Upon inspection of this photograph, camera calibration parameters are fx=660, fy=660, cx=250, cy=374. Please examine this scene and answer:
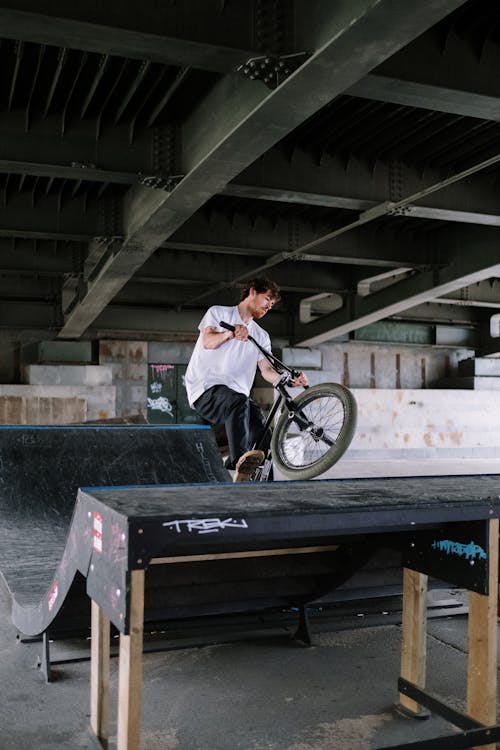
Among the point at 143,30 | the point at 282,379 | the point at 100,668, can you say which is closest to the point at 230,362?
the point at 282,379

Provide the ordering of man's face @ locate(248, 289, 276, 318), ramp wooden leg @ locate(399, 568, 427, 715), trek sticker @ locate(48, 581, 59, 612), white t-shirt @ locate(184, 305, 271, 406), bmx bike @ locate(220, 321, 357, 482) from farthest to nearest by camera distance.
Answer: white t-shirt @ locate(184, 305, 271, 406), man's face @ locate(248, 289, 276, 318), bmx bike @ locate(220, 321, 357, 482), ramp wooden leg @ locate(399, 568, 427, 715), trek sticker @ locate(48, 581, 59, 612)

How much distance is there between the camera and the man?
18.1ft

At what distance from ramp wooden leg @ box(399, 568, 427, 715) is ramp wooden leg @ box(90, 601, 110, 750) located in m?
1.38

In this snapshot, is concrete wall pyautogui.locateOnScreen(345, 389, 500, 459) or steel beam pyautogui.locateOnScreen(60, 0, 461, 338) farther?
concrete wall pyautogui.locateOnScreen(345, 389, 500, 459)

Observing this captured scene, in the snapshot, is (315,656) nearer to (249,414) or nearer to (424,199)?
(249,414)

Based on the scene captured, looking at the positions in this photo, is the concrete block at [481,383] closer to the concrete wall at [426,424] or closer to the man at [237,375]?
the concrete wall at [426,424]

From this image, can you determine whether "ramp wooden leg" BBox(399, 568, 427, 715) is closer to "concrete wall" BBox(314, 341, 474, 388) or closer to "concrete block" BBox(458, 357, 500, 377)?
"concrete wall" BBox(314, 341, 474, 388)

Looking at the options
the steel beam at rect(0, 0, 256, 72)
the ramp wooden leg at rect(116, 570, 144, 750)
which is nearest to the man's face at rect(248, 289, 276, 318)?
the steel beam at rect(0, 0, 256, 72)

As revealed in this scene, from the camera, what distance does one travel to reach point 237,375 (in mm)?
5652

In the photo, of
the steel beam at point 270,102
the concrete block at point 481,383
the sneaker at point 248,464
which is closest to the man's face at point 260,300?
the sneaker at point 248,464

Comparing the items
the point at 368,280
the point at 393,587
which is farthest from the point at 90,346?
the point at 393,587

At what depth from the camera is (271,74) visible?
5.60 m

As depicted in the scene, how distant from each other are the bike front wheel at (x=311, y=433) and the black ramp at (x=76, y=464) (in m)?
0.81

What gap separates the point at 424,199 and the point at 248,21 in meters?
5.24
